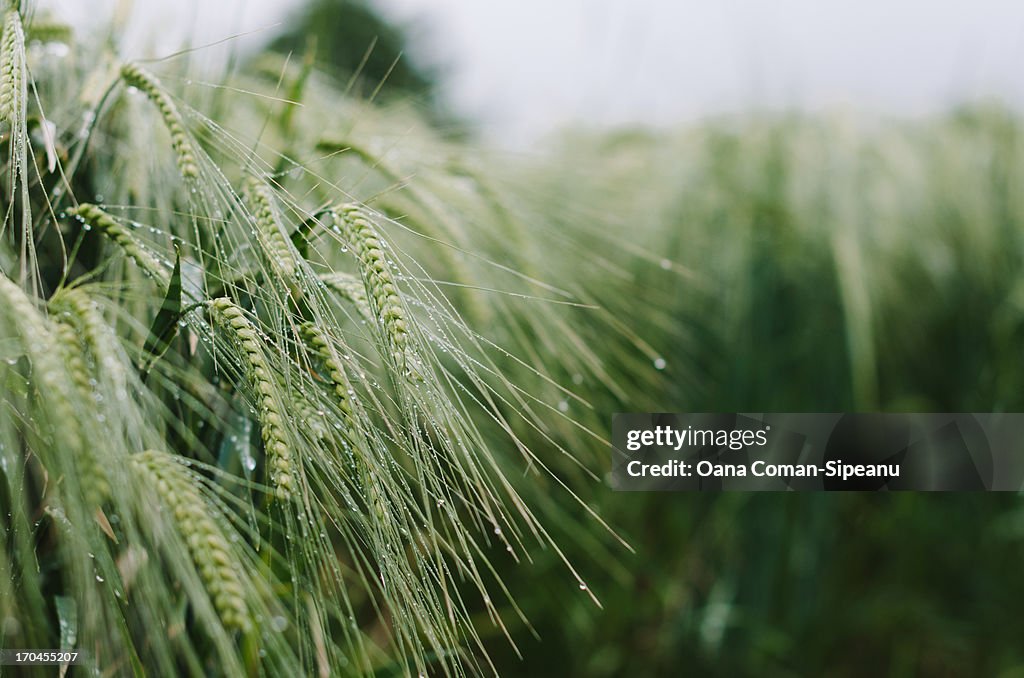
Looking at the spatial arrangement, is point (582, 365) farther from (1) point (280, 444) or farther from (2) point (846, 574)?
(2) point (846, 574)

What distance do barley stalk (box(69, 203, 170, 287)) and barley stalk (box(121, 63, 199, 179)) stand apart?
0.14 ft

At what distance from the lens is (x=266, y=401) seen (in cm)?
31

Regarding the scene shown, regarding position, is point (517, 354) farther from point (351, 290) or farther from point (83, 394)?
point (83, 394)

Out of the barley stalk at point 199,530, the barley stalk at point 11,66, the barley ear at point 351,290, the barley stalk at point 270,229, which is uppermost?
the barley stalk at point 11,66

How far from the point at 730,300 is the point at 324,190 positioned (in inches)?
27.6

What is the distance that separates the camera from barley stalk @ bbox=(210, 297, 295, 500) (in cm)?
30

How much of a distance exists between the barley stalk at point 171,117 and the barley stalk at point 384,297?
0.32ft

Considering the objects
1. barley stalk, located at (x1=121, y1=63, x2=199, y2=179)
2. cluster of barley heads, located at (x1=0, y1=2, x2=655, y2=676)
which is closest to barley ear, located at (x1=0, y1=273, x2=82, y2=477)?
cluster of barley heads, located at (x1=0, y1=2, x2=655, y2=676)

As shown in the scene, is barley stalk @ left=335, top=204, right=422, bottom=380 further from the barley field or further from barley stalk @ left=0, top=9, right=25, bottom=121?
barley stalk @ left=0, top=9, right=25, bottom=121

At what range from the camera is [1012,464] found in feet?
3.58

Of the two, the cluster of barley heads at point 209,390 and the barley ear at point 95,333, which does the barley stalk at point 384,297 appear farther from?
the barley ear at point 95,333

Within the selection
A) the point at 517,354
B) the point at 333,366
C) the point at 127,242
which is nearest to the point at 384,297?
the point at 333,366

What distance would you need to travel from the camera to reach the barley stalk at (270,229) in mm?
338

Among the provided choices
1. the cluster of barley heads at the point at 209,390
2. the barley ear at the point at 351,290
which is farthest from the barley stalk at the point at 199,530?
the barley ear at the point at 351,290
